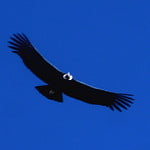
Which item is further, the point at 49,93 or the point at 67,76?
the point at 67,76

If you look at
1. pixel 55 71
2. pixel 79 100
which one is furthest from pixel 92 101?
pixel 55 71

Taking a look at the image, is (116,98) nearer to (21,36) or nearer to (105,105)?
(105,105)

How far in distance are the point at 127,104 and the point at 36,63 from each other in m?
3.34

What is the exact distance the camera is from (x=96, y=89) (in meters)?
23.5

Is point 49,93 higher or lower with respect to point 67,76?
lower

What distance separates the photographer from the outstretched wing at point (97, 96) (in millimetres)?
23359

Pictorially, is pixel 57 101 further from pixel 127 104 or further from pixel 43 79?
pixel 127 104

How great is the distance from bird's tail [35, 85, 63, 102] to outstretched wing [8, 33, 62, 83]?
0.35 metres

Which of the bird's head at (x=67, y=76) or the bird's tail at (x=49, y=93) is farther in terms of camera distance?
the bird's head at (x=67, y=76)

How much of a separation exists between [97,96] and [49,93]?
6.55 ft

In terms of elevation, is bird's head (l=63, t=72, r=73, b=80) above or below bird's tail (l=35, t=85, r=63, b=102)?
above

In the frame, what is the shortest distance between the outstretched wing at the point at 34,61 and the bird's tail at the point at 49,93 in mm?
352

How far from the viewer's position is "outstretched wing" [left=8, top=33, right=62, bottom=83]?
895 inches

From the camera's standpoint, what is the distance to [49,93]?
22.5m
